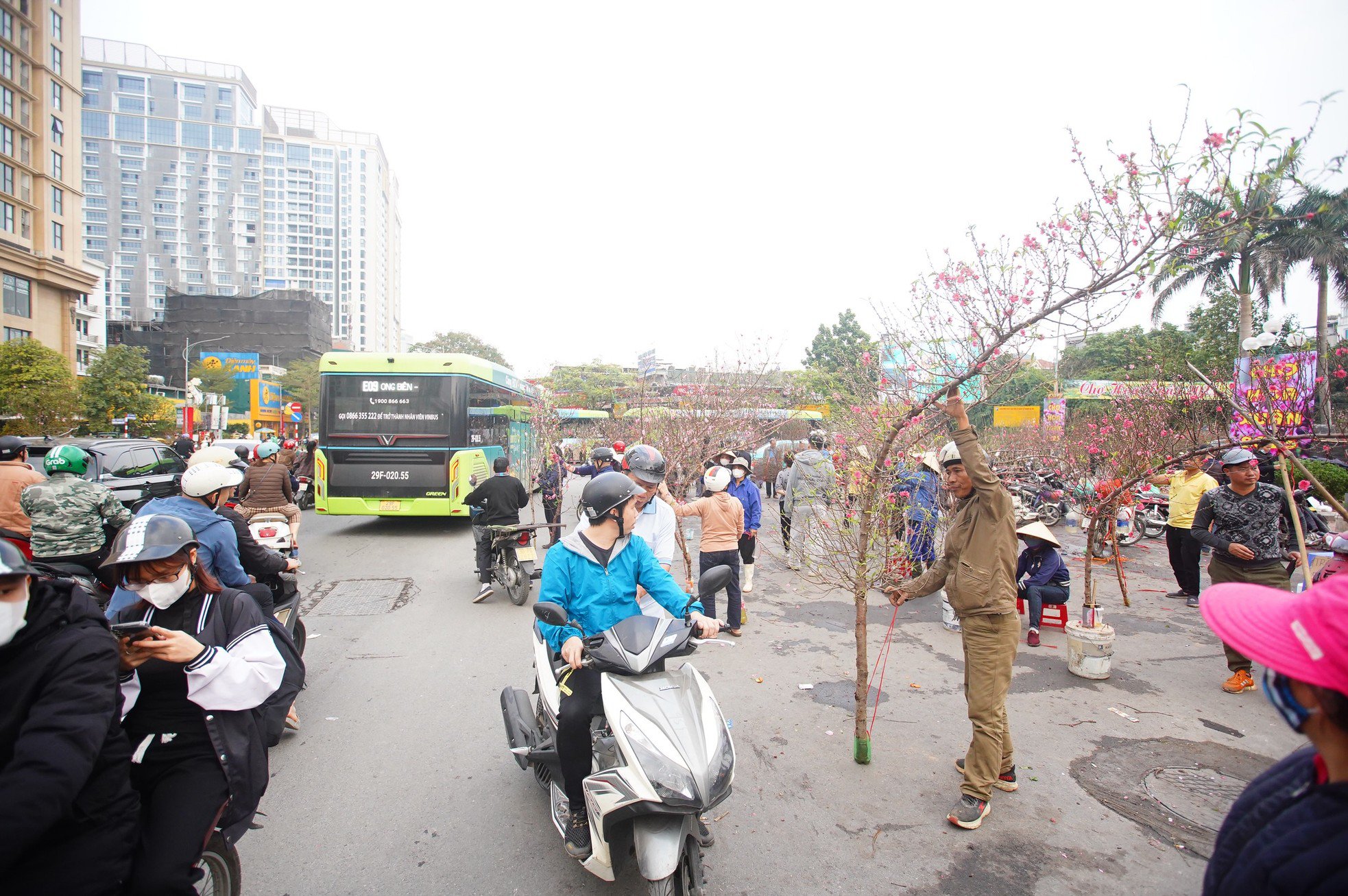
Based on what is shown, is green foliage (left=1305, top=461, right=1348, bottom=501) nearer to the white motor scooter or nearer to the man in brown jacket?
the man in brown jacket

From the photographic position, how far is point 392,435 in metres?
11.2

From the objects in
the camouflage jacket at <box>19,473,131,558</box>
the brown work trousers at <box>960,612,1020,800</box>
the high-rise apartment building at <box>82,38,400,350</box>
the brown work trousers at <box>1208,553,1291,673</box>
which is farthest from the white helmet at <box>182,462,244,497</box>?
the high-rise apartment building at <box>82,38,400,350</box>

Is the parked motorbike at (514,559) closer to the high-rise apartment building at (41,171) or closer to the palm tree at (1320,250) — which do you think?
the palm tree at (1320,250)

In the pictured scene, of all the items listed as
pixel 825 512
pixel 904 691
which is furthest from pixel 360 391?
pixel 904 691

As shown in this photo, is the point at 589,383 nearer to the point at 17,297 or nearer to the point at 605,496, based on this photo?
the point at 17,297

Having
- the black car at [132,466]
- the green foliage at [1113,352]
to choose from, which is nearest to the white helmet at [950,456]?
the black car at [132,466]

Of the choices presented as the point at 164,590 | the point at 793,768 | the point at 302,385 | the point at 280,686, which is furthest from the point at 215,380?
the point at 793,768

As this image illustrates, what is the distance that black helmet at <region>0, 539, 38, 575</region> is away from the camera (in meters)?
1.60

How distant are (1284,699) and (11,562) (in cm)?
275

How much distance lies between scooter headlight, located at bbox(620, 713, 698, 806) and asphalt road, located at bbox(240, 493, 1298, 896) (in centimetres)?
85

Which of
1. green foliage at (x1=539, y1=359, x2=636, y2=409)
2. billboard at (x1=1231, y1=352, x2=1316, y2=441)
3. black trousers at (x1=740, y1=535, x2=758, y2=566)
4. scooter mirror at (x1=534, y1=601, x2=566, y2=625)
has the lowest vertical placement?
black trousers at (x1=740, y1=535, x2=758, y2=566)

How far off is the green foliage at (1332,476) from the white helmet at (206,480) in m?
14.4

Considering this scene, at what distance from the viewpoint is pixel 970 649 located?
346 centimetres

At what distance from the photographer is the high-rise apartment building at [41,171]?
1358 inches
